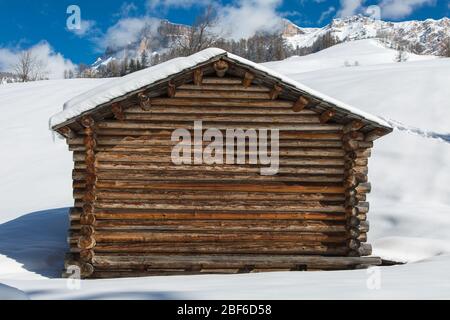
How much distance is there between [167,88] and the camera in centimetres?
938

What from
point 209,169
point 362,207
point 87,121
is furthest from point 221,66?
point 362,207

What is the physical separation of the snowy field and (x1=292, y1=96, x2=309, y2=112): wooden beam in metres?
3.38

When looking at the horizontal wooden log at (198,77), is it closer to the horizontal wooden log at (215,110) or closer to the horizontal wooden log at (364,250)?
the horizontal wooden log at (215,110)

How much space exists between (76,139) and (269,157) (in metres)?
Result: 3.92

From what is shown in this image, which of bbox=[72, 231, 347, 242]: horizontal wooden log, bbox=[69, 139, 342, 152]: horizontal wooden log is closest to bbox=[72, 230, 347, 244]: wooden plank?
bbox=[72, 231, 347, 242]: horizontal wooden log

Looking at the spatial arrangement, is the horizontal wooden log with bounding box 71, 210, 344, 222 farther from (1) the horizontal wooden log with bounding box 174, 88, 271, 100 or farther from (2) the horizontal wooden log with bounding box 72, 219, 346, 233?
(1) the horizontal wooden log with bounding box 174, 88, 271, 100

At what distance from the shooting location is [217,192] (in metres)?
9.62

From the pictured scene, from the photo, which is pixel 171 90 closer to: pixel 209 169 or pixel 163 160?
pixel 163 160

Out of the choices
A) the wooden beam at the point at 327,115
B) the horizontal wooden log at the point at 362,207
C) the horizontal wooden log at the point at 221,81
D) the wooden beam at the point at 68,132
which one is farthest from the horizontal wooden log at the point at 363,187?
the wooden beam at the point at 68,132

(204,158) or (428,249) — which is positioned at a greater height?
(204,158)

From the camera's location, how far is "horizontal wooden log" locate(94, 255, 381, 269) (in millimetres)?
9133
